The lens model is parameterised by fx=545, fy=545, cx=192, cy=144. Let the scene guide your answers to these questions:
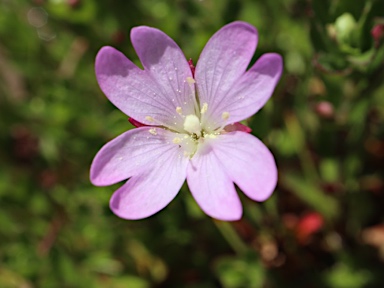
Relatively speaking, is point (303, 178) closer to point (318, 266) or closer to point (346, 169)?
point (346, 169)

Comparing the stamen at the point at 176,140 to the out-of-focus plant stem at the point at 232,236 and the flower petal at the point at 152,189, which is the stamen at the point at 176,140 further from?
the out-of-focus plant stem at the point at 232,236

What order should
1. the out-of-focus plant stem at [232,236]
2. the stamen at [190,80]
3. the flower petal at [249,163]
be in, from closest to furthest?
the flower petal at [249,163], the stamen at [190,80], the out-of-focus plant stem at [232,236]

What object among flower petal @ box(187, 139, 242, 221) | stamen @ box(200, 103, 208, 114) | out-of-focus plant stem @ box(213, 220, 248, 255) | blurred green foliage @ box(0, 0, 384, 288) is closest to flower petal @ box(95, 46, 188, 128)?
stamen @ box(200, 103, 208, 114)

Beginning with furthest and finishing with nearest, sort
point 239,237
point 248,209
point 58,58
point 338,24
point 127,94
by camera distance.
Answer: point 58,58, point 239,237, point 248,209, point 338,24, point 127,94

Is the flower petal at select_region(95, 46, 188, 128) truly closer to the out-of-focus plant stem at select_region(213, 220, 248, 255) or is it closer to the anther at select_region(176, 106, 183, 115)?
the anther at select_region(176, 106, 183, 115)

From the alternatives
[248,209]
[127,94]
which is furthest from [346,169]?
[127,94]

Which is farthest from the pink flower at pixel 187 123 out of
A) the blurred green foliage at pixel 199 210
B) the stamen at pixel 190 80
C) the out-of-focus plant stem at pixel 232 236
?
the out-of-focus plant stem at pixel 232 236

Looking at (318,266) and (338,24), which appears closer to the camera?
(338,24)
